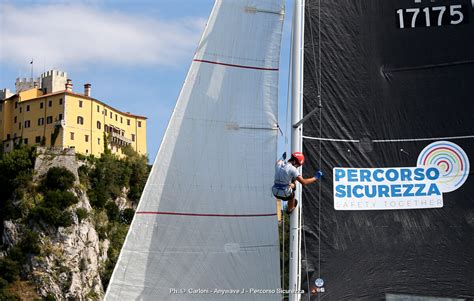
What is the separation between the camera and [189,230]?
843cm

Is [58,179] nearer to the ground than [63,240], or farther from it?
farther from it

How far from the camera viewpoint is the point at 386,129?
8.98 meters

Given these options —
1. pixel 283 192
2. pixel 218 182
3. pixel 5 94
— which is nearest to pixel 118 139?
pixel 5 94

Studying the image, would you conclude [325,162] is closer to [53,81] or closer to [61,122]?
[61,122]

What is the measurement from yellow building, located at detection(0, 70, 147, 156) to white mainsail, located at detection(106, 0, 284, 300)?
52.4 meters

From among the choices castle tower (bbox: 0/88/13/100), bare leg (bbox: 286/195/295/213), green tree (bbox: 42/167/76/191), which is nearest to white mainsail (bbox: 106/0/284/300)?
bare leg (bbox: 286/195/295/213)

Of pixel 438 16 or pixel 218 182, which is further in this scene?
pixel 438 16

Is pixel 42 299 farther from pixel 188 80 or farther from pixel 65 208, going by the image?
pixel 188 80

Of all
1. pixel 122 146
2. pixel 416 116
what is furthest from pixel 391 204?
pixel 122 146

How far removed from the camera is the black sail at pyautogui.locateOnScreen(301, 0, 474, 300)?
849cm

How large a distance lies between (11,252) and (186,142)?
Answer: 46821mm

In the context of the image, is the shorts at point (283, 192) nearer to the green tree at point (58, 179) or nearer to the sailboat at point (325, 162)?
the sailboat at point (325, 162)

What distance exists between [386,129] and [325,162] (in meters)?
0.93

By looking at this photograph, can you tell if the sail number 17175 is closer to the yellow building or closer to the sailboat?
the sailboat
